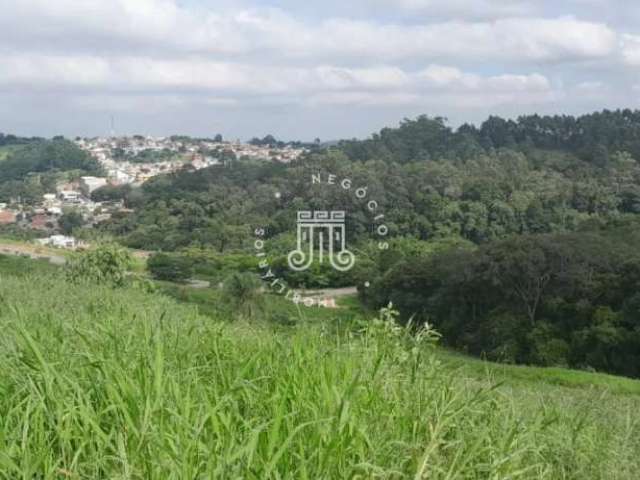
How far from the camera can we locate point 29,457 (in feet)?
5.85

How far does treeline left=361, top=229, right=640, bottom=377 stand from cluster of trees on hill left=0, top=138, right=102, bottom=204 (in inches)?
1293

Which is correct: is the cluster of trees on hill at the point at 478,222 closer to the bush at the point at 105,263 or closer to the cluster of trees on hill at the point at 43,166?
the bush at the point at 105,263

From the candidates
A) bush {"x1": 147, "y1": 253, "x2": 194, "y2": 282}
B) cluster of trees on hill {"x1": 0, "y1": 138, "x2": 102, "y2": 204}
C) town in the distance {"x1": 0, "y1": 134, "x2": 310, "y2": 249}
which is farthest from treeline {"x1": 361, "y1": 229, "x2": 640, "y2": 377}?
cluster of trees on hill {"x1": 0, "y1": 138, "x2": 102, "y2": 204}

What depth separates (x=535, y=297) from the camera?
66.6 ft

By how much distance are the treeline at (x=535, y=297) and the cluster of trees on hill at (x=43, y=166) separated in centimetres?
3283

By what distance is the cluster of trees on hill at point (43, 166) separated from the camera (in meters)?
50.5

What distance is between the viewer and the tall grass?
1800mm

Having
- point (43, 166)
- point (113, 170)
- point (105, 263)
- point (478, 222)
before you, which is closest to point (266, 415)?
point (105, 263)

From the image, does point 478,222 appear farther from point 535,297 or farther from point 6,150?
point 6,150

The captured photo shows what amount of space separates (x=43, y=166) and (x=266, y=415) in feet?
198

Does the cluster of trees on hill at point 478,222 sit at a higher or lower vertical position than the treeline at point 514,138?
lower

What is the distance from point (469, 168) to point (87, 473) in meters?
34.7

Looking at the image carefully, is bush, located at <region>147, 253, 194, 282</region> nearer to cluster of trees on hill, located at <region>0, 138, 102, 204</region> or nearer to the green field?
cluster of trees on hill, located at <region>0, 138, 102, 204</region>

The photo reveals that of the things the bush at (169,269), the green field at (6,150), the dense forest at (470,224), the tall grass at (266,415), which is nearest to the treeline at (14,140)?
the green field at (6,150)
